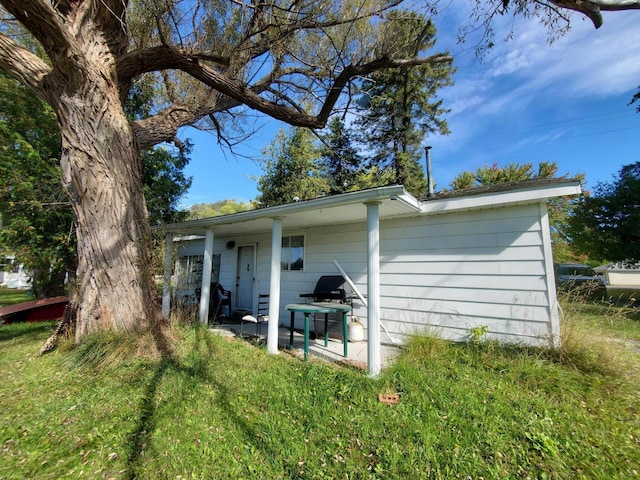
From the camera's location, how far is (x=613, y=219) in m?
11.7

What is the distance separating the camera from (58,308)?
308 inches

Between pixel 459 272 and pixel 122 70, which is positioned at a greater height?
pixel 122 70

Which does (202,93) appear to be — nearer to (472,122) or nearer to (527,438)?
(527,438)

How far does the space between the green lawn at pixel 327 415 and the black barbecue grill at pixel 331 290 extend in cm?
183

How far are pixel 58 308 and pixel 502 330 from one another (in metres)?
10.4

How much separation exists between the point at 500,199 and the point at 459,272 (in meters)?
1.31

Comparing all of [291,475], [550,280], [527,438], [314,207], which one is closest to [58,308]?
[314,207]

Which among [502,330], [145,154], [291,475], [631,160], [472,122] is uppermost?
[472,122]

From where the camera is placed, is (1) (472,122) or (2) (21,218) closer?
(2) (21,218)

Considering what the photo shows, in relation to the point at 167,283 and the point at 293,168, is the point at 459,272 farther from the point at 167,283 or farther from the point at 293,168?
the point at 293,168

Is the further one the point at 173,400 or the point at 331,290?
the point at 331,290

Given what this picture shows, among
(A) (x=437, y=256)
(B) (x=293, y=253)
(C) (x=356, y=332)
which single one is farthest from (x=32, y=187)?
(A) (x=437, y=256)

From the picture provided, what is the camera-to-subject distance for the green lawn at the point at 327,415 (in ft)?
7.23

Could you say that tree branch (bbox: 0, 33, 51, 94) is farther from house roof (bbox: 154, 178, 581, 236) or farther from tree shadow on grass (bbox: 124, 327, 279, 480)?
tree shadow on grass (bbox: 124, 327, 279, 480)
